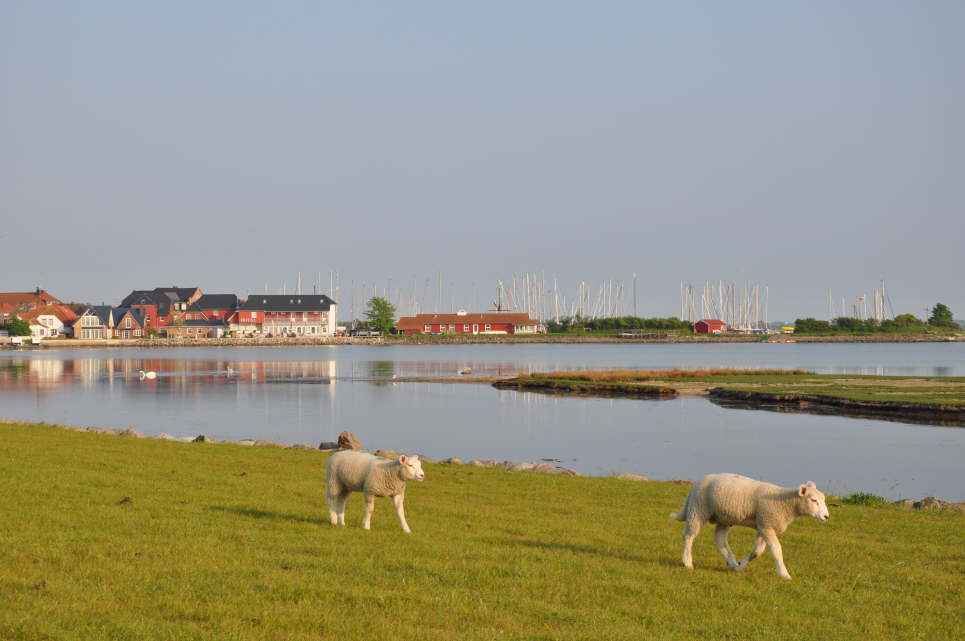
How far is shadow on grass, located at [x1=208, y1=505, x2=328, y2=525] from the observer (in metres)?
16.0

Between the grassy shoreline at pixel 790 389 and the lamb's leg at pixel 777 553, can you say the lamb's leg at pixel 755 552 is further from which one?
the grassy shoreline at pixel 790 389

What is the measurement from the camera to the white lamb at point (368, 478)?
48.1ft

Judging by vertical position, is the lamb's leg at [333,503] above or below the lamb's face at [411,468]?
below

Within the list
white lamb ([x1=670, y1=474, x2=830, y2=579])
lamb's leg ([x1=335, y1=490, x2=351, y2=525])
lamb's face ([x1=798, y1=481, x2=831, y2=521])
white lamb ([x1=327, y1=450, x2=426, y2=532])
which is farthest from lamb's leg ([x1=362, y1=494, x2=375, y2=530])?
lamb's face ([x1=798, y1=481, x2=831, y2=521])

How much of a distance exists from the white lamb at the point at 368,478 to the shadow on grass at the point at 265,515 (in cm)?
51

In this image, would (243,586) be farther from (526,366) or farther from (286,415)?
(526,366)

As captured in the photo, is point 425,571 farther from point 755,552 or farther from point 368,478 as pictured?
point 755,552

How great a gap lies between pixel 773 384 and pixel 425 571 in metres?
62.8

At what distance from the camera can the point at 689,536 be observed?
1334 centimetres

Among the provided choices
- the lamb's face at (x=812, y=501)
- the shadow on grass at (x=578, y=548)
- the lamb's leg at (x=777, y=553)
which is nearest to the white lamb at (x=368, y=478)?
the shadow on grass at (x=578, y=548)

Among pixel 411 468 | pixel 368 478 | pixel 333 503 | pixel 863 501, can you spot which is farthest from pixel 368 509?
pixel 863 501

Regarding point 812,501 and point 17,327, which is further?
point 17,327

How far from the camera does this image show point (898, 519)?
64.6ft

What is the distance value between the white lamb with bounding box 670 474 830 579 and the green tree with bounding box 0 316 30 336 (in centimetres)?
20560
